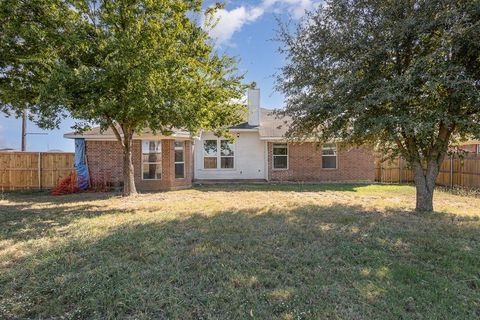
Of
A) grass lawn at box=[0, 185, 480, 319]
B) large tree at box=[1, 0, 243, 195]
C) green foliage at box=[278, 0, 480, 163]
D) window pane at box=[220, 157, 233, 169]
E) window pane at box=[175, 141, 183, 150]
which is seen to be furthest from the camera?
window pane at box=[220, 157, 233, 169]

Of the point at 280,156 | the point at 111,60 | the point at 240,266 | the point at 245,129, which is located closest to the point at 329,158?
the point at 280,156

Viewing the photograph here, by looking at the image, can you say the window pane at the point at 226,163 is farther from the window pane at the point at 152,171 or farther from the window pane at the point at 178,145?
the window pane at the point at 152,171

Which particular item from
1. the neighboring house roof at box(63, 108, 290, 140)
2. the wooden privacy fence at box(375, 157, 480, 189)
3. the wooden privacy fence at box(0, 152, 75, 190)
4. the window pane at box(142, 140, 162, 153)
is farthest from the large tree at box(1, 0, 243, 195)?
the wooden privacy fence at box(375, 157, 480, 189)

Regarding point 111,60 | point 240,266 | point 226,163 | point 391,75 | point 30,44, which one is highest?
point 30,44

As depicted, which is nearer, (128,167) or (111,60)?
(111,60)

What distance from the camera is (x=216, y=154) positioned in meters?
18.0

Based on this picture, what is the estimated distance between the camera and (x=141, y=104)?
7.50m

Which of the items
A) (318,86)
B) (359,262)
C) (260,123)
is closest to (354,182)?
(260,123)

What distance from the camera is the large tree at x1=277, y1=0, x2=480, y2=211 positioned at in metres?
5.93

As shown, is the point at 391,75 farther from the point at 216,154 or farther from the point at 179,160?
the point at 216,154

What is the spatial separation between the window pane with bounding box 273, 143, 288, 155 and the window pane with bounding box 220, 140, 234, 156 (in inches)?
107

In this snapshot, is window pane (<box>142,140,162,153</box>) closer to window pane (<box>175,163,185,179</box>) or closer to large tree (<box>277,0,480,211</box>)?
window pane (<box>175,163,185,179</box>)

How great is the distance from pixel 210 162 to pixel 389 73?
12.3m

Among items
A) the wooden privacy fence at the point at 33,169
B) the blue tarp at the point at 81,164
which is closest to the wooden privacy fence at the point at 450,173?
the blue tarp at the point at 81,164
